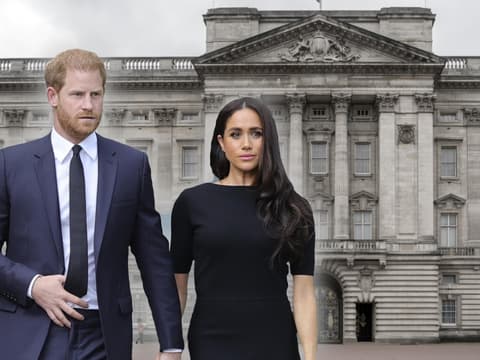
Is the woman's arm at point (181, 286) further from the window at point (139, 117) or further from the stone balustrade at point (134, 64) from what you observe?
the window at point (139, 117)

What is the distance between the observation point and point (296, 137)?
62594 mm

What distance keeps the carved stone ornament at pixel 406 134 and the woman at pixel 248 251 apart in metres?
56.6

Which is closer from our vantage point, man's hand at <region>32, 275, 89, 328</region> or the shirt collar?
man's hand at <region>32, 275, 89, 328</region>

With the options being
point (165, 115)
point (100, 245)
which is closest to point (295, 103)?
point (165, 115)

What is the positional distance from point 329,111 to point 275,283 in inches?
2277

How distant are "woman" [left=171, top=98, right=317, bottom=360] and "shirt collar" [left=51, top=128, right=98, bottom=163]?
707mm

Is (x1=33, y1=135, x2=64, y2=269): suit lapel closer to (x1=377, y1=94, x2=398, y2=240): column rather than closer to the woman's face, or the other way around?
the woman's face

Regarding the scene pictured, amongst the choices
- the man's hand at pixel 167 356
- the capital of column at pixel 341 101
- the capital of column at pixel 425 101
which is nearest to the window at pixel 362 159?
the capital of column at pixel 341 101

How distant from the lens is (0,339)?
245 inches

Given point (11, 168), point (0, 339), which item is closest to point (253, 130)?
point (11, 168)

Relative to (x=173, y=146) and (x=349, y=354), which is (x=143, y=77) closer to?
(x=173, y=146)

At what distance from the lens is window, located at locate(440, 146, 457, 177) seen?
64.5 metres

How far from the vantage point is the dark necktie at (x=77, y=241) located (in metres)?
6.08

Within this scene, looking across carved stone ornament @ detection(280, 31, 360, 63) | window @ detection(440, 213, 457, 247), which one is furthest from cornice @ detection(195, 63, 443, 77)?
window @ detection(440, 213, 457, 247)
